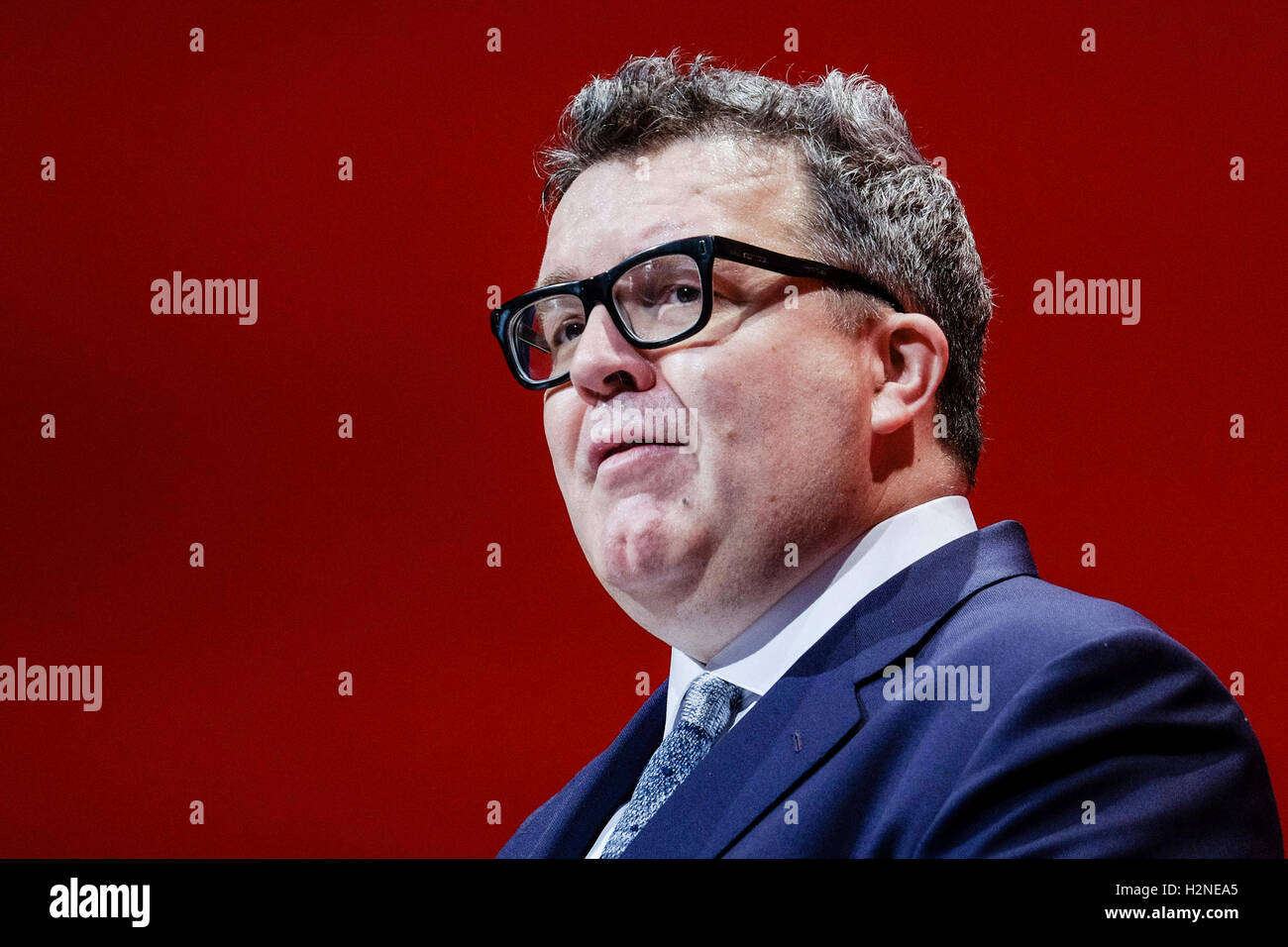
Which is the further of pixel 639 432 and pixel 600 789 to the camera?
pixel 600 789

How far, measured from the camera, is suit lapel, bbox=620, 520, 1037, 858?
43.9 inches

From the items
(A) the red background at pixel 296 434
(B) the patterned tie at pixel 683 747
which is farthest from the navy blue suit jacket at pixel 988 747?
(A) the red background at pixel 296 434

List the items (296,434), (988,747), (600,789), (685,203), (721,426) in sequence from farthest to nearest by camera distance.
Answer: (296,434)
(600,789)
(685,203)
(721,426)
(988,747)

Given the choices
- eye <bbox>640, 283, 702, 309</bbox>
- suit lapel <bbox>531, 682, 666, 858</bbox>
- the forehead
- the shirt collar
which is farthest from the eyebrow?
suit lapel <bbox>531, 682, 666, 858</bbox>

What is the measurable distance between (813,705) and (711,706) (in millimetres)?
189

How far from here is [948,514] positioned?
1364mm

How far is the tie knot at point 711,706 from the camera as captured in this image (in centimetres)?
131

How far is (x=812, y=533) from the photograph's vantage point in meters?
1.31

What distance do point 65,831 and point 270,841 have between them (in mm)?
417

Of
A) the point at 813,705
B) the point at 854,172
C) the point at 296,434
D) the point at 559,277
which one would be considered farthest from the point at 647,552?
the point at 296,434

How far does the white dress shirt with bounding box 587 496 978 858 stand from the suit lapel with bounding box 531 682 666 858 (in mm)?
276

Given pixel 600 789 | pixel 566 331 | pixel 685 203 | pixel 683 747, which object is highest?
pixel 685 203

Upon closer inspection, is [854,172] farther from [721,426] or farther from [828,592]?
[828,592]

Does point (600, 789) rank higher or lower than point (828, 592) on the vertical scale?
lower
